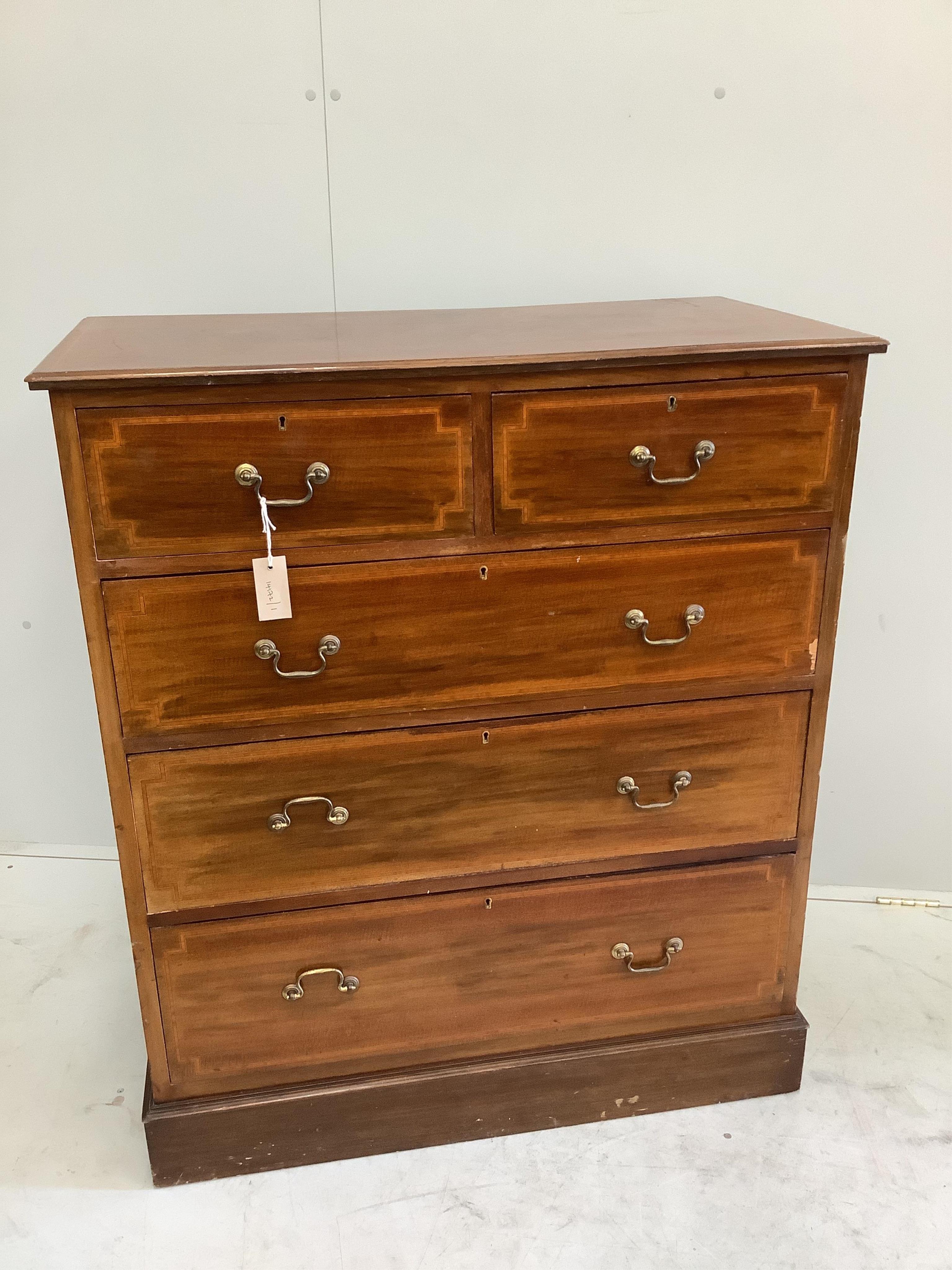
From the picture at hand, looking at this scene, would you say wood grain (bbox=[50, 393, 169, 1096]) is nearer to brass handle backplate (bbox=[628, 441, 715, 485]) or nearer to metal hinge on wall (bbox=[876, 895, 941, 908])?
brass handle backplate (bbox=[628, 441, 715, 485])

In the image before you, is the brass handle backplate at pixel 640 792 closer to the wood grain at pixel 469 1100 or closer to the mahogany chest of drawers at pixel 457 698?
the mahogany chest of drawers at pixel 457 698

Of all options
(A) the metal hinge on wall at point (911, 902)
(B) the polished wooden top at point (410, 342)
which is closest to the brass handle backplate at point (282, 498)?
(B) the polished wooden top at point (410, 342)

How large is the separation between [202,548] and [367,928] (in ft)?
2.12

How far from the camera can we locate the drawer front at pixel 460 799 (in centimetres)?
156

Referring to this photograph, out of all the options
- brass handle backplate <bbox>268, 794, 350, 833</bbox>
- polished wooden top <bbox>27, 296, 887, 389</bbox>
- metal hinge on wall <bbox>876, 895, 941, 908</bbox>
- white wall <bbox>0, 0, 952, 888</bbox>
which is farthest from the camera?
metal hinge on wall <bbox>876, 895, 941, 908</bbox>

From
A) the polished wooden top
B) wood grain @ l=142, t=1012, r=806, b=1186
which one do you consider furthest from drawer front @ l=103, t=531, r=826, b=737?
wood grain @ l=142, t=1012, r=806, b=1186

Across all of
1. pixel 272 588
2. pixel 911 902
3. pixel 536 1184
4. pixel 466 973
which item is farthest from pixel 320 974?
pixel 911 902

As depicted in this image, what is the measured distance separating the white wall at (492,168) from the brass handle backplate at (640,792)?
838 millimetres

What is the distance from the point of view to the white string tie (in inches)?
55.5

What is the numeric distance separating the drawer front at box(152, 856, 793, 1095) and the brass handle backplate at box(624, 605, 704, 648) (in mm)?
401

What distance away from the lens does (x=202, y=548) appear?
1433 mm

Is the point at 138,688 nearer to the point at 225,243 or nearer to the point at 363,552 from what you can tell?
the point at 363,552

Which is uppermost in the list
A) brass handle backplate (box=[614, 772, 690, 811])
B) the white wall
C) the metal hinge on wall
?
the white wall

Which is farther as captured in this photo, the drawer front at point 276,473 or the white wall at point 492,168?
the white wall at point 492,168
